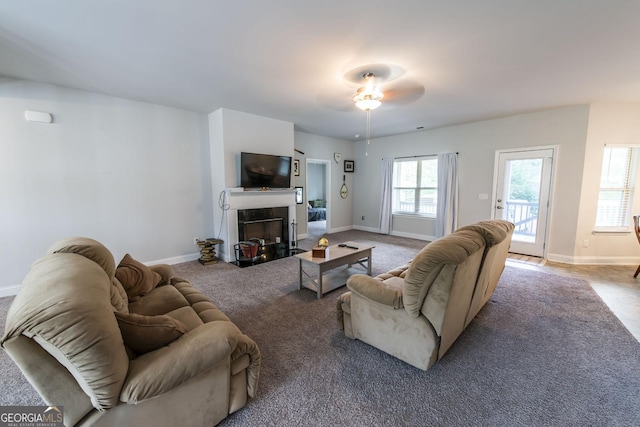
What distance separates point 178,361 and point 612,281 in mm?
5243

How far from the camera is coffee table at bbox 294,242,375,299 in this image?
10.00 feet

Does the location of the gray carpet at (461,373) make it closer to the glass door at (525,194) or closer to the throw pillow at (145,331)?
the throw pillow at (145,331)

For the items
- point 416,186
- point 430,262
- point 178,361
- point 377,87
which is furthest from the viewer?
point 416,186

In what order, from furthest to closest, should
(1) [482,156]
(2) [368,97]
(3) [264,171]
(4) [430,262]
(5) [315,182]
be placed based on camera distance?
(5) [315,182] < (1) [482,156] < (3) [264,171] < (2) [368,97] < (4) [430,262]

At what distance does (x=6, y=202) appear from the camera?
3.07 metres

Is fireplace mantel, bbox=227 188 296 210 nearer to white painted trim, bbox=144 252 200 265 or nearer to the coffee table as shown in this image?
white painted trim, bbox=144 252 200 265

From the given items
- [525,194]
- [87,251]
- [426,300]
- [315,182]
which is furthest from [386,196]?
[87,251]

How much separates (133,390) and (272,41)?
2.62 m

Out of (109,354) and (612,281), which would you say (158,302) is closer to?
(109,354)

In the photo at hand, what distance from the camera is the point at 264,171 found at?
464cm

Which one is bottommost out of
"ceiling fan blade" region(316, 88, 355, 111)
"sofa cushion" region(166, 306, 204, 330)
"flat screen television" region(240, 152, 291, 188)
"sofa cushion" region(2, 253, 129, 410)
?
"sofa cushion" region(166, 306, 204, 330)

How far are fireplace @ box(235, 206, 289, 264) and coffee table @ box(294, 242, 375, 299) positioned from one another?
1.05 metres

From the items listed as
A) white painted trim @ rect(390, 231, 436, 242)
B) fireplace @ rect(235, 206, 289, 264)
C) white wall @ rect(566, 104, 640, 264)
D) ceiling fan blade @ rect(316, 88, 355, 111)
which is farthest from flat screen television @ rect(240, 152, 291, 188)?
white wall @ rect(566, 104, 640, 264)

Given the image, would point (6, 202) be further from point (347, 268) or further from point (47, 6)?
point (347, 268)
